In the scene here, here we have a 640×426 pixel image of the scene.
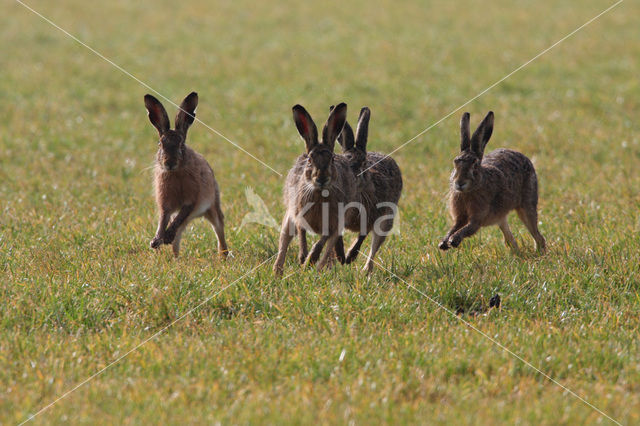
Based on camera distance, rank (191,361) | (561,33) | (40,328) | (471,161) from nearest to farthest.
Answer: (191,361)
(40,328)
(471,161)
(561,33)

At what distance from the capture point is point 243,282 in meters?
6.23

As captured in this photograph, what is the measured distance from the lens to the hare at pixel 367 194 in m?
7.02

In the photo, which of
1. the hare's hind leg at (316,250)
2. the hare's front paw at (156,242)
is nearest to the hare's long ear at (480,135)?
the hare's hind leg at (316,250)

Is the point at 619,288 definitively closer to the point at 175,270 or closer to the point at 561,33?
the point at 175,270

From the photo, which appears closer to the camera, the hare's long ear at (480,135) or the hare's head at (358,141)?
the hare's long ear at (480,135)

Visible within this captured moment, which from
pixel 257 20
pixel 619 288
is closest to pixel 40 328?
pixel 619 288

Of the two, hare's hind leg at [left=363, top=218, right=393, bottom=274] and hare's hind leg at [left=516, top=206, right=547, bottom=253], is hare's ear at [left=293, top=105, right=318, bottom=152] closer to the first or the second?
hare's hind leg at [left=363, top=218, right=393, bottom=274]

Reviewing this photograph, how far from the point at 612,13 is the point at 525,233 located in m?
18.9

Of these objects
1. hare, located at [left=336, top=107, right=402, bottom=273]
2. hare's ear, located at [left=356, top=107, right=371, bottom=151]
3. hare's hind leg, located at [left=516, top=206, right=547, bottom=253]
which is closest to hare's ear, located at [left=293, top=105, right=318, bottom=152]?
hare, located at [left=336, top=107, right=402, bottom=273]

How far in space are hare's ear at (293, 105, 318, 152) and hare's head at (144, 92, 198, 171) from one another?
999 millimetres

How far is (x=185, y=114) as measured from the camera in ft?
22.1

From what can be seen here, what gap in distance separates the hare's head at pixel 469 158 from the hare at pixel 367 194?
2.51ft

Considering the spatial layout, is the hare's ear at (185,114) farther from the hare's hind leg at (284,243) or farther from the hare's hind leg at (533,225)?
the hare's hind leg at (533,225)

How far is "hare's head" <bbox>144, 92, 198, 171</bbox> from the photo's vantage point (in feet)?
21.6
